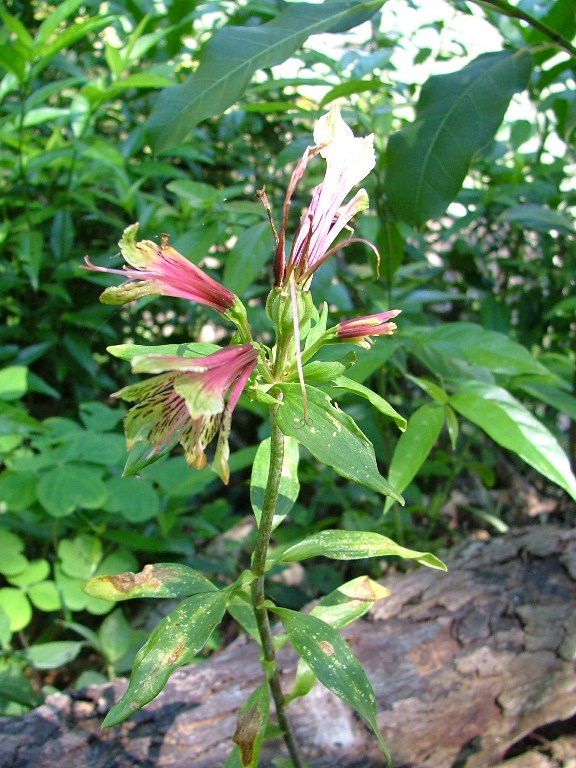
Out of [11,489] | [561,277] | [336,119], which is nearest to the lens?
[336,119]

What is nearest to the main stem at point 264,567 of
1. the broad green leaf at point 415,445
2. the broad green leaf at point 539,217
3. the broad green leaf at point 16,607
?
the broad green leaf at point 415,445

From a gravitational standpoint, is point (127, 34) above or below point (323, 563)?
above

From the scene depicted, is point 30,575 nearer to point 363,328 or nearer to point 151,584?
point 151,584

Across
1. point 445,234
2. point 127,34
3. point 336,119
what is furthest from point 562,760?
point 127,34

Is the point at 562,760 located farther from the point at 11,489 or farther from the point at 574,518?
the point at 11,489

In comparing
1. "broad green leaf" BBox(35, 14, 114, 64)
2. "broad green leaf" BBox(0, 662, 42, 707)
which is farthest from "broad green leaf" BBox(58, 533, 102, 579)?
"broad green leaf" BBox(35, 14, 114, 64)

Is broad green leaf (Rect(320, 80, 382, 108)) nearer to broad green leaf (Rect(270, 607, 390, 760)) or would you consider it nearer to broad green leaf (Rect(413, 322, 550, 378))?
broad green leaf (Rect(413, 322, 550, 378))

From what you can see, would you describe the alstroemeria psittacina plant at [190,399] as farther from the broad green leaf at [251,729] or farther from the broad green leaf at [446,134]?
the broad green leaf at [446,134]

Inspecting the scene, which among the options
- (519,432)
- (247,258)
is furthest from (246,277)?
(519,432)
